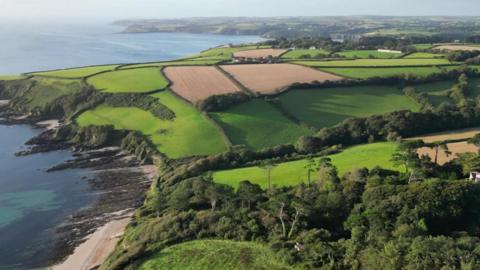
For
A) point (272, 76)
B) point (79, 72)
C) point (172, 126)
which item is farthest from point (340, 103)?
point (79, 72)

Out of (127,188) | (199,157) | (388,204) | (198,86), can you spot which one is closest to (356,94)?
(198,86)

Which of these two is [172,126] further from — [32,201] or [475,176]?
[475,176]

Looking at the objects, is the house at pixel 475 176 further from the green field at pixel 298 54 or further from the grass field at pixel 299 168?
the green field at pixel 298 54

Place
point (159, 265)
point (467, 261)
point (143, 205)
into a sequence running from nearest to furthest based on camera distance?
point (467, 261) → point (159, 265) → point (143, 205)

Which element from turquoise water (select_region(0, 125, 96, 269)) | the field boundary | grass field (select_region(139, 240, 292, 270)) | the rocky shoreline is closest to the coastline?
the rocky shoreline

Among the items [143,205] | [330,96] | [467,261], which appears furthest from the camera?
[330,96]

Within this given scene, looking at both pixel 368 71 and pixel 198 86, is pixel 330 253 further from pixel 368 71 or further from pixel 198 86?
pixel 368 71

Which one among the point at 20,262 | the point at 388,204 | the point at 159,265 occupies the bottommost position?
the point at 20,262
